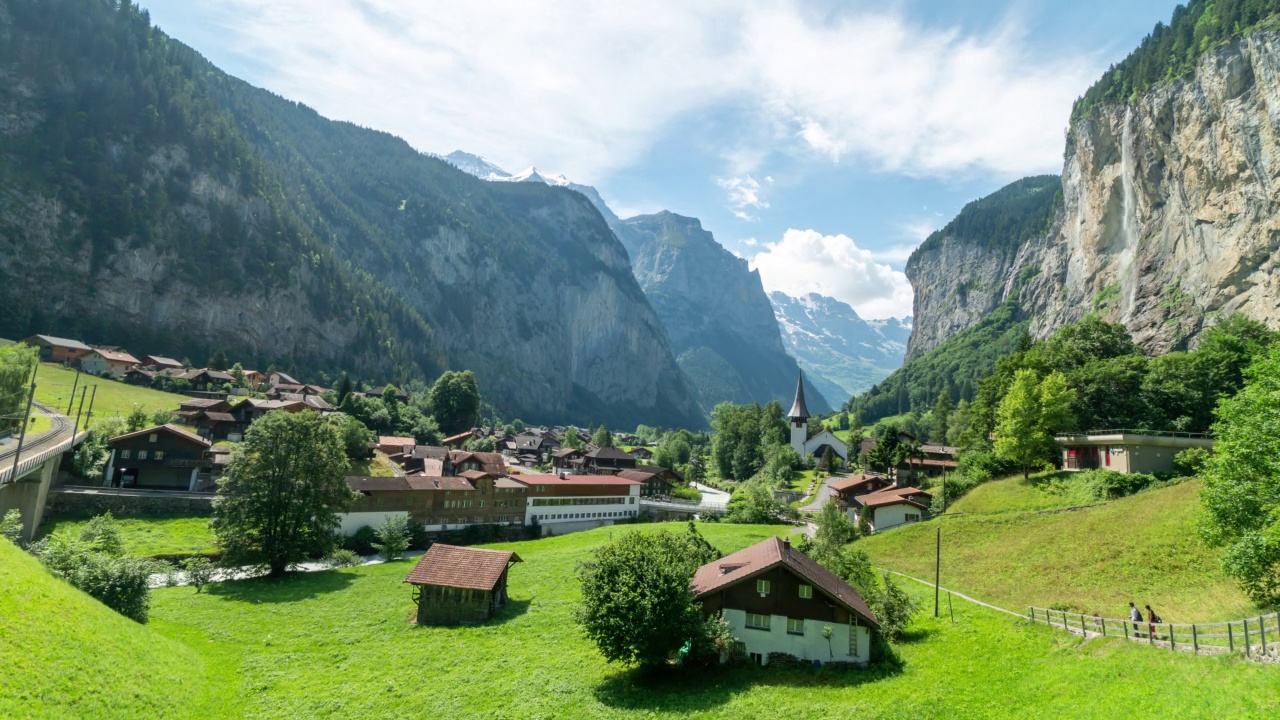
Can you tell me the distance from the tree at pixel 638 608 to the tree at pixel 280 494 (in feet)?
104

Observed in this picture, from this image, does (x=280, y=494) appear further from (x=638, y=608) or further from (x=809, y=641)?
(x=809, y=641)

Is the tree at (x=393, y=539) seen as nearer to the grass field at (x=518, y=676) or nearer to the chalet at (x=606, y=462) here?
the grass field at (x=518, y=676)

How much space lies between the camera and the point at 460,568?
35.9 meters

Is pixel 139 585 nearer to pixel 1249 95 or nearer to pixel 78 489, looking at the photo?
pixel 78 489

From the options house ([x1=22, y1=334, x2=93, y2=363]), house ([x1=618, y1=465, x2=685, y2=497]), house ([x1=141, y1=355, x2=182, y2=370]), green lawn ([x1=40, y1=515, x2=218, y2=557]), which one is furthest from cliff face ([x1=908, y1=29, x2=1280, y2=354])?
house ([x1=22, y1=334, x2=93, y2=363])

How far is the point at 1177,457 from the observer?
144ft

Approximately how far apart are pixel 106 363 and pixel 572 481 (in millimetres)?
89267

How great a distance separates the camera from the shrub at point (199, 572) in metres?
40.1

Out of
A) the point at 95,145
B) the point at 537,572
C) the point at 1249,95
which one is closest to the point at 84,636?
the point at 537,572

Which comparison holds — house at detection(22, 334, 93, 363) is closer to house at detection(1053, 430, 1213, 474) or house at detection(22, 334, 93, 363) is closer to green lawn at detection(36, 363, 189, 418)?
green lawn at detection(36, 363, 189, 418)

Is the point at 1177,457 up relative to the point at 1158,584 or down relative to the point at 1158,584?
up

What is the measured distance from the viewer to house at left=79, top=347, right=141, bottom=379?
98500mm

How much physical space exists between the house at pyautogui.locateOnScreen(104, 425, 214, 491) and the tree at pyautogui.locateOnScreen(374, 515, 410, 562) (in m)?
22.2

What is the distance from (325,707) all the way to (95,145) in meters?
179
